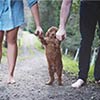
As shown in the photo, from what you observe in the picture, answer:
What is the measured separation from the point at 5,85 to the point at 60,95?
960 mm

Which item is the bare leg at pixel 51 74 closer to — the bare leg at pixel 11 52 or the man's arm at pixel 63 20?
the bare leg at pixel 11 52

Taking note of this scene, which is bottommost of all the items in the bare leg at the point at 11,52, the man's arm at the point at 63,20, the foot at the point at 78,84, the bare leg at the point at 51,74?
the foot at the point at 78,84

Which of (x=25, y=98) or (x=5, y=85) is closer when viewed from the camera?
(x=25, y=98)

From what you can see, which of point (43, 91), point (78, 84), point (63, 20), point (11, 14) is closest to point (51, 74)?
point (78, 84)

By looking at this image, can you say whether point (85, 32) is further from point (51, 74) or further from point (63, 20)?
point (63, 20)

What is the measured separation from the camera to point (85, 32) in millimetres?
5281

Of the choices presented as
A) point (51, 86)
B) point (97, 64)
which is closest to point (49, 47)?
point (51, 86)

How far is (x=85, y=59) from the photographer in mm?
5379

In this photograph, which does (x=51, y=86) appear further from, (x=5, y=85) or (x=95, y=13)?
(x=95, y=13)

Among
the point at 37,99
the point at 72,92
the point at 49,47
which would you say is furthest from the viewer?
the point at 49,47

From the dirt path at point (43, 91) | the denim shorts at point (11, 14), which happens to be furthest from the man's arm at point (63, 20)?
the denim shorts at point (11, 14)

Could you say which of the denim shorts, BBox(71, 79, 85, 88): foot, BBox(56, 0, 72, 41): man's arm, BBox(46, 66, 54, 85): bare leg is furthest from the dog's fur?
BBox(56, 0, 72, 41): man's arm

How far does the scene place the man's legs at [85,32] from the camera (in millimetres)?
5199

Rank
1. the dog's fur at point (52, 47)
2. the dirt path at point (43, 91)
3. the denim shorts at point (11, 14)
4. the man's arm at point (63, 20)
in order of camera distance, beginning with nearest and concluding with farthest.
A: 1. the man's arm at point (63, 20)
2. the dirt path at point (43, 91)
3. the dog's fur at point (52, 47)
4. the denim shorts at point (11, 14)
